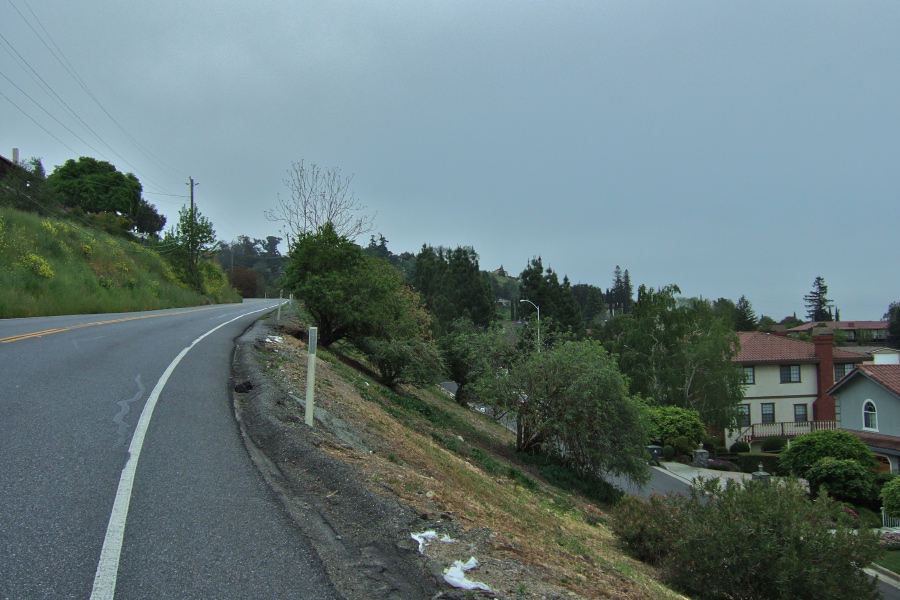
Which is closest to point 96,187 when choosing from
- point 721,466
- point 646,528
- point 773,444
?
point 721,466

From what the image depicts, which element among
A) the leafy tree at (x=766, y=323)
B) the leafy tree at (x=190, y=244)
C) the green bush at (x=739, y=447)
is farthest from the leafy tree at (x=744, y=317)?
the leafy tree at (x=190, y=244)

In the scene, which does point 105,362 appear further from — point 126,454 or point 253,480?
point 253,480

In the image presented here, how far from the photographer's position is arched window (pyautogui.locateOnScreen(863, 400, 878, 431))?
32.4m

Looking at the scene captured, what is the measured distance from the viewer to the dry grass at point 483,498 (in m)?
5.54

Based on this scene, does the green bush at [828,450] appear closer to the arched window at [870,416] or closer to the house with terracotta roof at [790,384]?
the arched window at [870,416]

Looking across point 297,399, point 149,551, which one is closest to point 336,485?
point 149,551

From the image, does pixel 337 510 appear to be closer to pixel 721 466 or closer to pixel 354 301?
pixel 354 301

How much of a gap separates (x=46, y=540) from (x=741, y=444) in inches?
1651

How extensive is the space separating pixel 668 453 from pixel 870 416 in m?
10.4

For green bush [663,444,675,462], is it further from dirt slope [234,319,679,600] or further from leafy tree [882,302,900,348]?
leafy tree [882,302,900,348]

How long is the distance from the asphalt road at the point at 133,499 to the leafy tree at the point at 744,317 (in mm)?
98295

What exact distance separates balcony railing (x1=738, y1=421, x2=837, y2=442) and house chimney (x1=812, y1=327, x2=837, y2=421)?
2.19 meters

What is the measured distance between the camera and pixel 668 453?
36531 mm

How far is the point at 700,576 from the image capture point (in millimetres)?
8164
